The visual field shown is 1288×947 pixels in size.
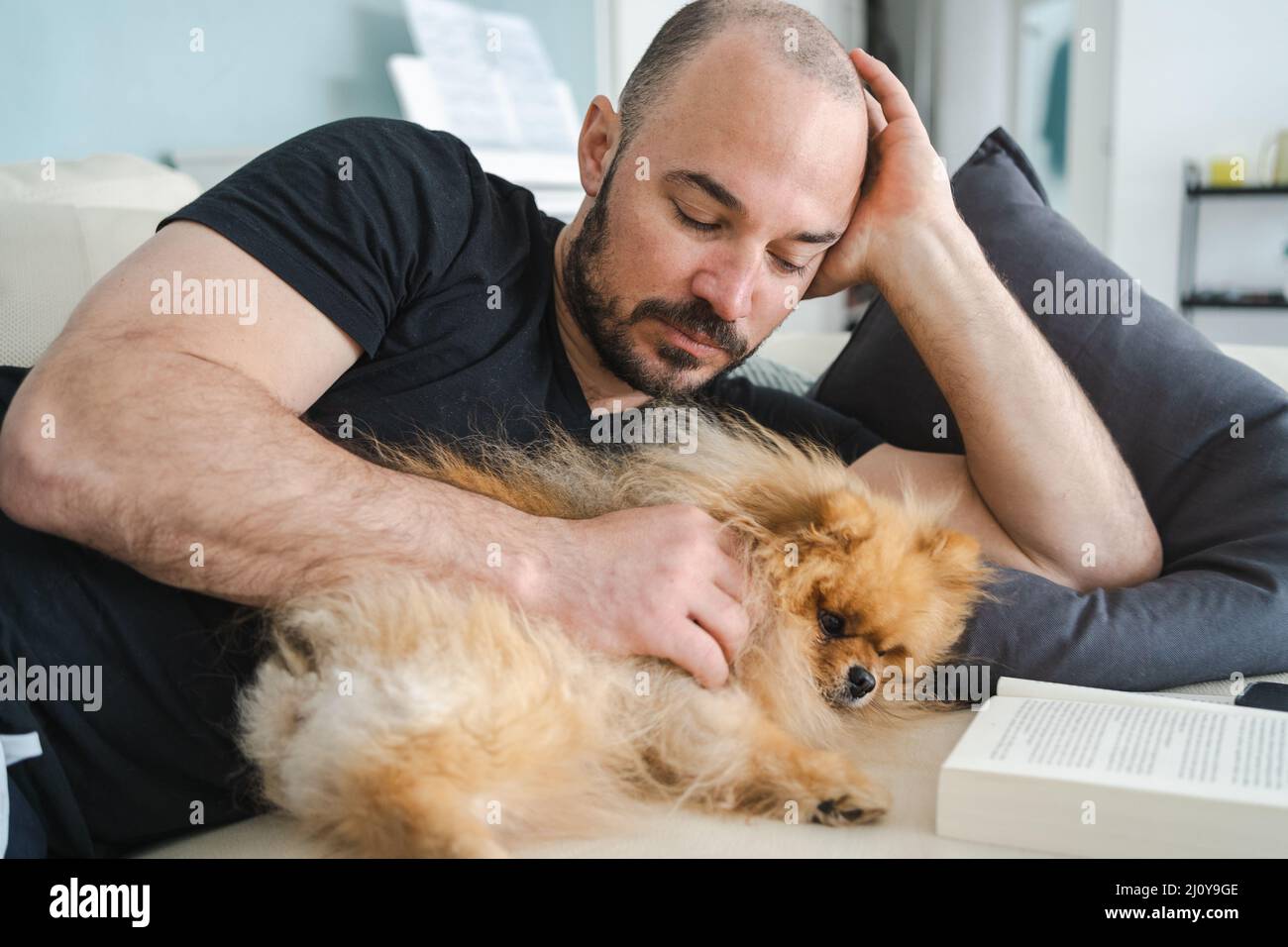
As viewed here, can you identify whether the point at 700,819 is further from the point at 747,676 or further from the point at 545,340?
the point at 545,340

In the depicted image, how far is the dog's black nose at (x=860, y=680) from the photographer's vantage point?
140 cm

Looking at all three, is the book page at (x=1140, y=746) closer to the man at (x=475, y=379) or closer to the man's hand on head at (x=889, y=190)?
the man at (x=475, y=379)

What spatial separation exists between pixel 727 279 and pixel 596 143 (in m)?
0.44

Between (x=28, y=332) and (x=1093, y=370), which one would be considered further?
(x=1093, y=370)

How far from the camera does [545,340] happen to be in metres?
1.69

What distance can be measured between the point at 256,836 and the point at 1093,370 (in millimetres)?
1549

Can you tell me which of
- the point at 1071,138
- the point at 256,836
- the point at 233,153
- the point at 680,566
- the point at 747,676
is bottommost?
the point at 256,836

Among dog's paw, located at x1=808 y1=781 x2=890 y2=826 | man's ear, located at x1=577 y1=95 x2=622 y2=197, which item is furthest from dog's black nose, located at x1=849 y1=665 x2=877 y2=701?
man's ear, located at x1=577 y1=95 x2=622 y2=197

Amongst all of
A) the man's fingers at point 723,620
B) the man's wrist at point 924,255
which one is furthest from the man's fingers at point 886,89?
the man's fingers at point 723,620

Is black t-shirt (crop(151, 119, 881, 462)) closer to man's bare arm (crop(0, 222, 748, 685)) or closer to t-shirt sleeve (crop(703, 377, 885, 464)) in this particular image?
man's bare arm (crop(0, 222, 748, 685))

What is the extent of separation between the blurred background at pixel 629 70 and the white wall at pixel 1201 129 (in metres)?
0.01

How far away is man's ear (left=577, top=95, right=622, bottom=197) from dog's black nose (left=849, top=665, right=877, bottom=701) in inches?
35.2

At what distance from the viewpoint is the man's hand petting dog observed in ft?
4.07

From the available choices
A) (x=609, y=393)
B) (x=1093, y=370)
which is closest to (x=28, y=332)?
(x=609, y=393)
